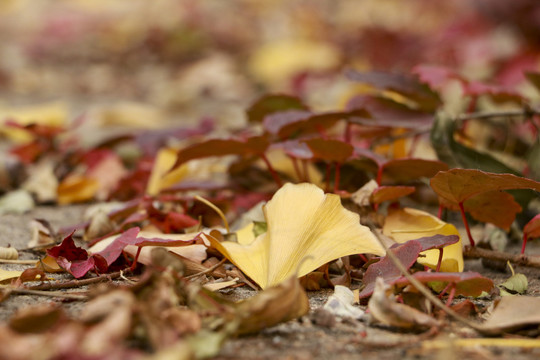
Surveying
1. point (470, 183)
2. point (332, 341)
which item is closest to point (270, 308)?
point (332, 341)

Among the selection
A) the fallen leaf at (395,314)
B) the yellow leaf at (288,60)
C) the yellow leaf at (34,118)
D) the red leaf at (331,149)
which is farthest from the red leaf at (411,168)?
the yellow leaf at (288,60)

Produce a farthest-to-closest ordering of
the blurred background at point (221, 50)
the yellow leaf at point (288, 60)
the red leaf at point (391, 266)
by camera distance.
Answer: the yellow leaf at point (288, 60)
the blurred background at point (221, 50)
the red leaf at point (391, 266)

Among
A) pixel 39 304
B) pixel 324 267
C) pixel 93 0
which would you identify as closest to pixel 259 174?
pixel 324 267

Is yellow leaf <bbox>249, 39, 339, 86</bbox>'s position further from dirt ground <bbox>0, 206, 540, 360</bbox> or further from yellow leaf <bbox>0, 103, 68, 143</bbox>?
dirt ground <bbox>0, 206, 540, 360</bbox>

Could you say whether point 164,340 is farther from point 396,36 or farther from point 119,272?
point 396,36

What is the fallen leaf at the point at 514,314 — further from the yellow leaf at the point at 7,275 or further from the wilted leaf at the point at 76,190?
the wilted leaf at the point at 76,190
